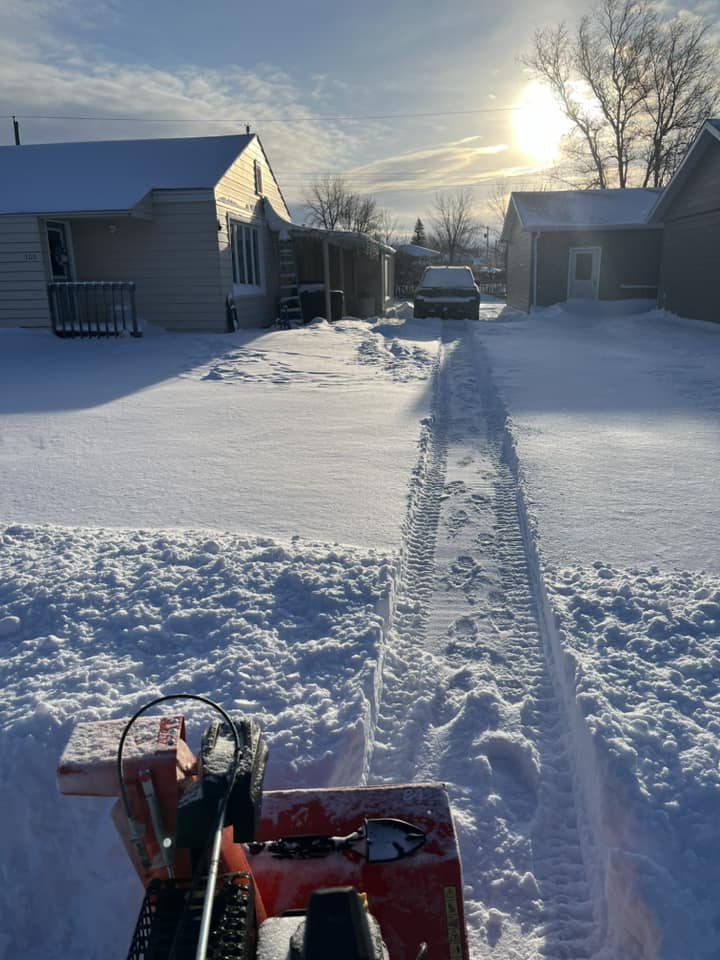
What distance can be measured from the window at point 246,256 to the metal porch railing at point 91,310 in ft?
8.76

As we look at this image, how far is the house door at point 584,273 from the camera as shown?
77.0ft

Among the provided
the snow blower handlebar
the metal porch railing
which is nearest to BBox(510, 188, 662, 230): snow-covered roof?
the metal porch railing

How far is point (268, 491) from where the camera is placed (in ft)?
17.6

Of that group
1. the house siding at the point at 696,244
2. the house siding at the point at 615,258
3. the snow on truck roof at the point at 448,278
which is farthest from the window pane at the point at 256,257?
the house siding at the point at 696,244

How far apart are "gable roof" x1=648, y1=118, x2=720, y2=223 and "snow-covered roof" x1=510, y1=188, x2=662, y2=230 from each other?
144cm

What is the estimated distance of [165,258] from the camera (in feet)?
47.8

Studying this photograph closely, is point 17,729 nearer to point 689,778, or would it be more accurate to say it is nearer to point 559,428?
point 689,778

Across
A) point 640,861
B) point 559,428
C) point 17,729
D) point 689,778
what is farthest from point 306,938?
point 559,428

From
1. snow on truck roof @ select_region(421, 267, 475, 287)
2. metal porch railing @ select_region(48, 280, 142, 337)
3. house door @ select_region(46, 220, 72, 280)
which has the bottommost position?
metal porch railing @ select_region(48, 280, 142, 337)

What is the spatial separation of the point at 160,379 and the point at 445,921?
9579 millimetres

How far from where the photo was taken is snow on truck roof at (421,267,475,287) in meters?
21.1

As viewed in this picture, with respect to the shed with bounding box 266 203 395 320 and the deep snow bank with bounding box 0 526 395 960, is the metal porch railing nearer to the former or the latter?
the shed with bounding box 266 203 395 320

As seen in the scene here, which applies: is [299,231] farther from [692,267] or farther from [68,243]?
Result: [692,267]

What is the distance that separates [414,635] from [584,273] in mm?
23008
